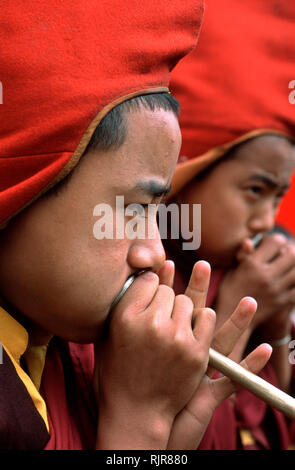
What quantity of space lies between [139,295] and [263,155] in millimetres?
751

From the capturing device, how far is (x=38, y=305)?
0.98 meters

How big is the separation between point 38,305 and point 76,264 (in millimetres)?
91

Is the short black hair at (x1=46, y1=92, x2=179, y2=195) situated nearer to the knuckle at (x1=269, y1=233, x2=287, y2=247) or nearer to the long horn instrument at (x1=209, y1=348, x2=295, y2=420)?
the long horn instrument at (x1=209, y1=348, x2=295, y2=420)

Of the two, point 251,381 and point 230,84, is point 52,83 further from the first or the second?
point 230,84

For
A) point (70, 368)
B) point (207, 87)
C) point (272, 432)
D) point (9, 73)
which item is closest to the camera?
point (9, 73)

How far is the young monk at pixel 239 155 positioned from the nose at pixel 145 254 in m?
0.60

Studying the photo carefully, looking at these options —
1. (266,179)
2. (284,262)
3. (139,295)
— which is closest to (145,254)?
(139,295)

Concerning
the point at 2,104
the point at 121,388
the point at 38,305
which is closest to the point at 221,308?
the point at 121,388

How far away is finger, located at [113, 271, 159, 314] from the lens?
1022 mm

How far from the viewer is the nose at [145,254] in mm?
1018

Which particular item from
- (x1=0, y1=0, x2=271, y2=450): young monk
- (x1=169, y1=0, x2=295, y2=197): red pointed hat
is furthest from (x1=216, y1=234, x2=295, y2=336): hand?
(x1=0, y1=0, x2=271, y2=450): young monk

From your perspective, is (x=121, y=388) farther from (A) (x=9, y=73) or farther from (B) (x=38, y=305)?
(A) (x=9, y=73)

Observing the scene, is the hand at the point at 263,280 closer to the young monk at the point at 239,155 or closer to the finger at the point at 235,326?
the young monk at the point at 239,155

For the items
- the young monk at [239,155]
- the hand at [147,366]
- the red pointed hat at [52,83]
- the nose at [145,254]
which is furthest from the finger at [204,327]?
the young monk at [239,155]
